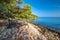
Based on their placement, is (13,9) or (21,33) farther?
(13,9)

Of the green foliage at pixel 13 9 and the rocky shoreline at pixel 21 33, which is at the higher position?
the green foliage at pixel 13 9

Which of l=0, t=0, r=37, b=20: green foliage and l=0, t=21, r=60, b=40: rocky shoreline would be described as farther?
l=0, t=0, r=37, b=20: green foliage

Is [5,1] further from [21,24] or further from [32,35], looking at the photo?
[32,35]

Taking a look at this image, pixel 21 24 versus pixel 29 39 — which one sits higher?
pixel 21 24

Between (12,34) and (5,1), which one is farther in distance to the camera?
(5,1)

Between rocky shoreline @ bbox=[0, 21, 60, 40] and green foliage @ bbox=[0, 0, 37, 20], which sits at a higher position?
green foliage @ bbox=[0, 0, 37, 20]

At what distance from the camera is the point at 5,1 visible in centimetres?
791

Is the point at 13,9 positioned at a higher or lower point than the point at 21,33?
higher

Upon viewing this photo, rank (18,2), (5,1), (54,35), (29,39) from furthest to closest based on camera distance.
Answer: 1. (18,2)
2. (5,1)
3. (54,35)
4. (29,39)

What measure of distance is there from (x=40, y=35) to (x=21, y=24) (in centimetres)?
88

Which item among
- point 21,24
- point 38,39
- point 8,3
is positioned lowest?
point 38,39

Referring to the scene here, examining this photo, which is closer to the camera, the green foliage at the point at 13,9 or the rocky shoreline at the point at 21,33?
the rocky shoreline at the point at 21,33

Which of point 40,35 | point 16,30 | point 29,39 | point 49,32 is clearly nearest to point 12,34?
point 16,30

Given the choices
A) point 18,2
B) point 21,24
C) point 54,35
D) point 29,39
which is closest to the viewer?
point 29,39
